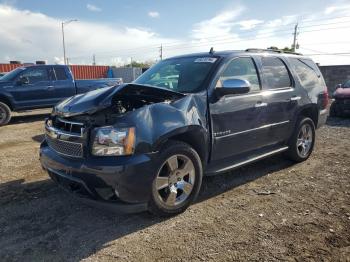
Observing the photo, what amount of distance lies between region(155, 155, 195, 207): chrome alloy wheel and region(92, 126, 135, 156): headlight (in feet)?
1.61

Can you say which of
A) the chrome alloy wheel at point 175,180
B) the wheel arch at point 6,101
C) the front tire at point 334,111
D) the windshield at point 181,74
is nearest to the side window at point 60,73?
the wheel arch at point 6,101

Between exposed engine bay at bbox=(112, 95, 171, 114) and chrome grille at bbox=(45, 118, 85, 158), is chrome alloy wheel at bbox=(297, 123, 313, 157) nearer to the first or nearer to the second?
exposed engine bay at bbox=(112, 95, 171, 114)

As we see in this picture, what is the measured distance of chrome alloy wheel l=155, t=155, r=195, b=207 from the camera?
368cm

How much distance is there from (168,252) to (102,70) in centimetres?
3574

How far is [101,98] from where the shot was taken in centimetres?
360

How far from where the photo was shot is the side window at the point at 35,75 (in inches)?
440

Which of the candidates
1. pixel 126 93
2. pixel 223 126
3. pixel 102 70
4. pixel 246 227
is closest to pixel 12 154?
pixel 126 93

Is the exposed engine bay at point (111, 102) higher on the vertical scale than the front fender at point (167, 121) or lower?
higher

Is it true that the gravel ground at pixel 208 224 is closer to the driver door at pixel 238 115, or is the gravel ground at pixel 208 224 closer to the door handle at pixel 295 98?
the driver door at pixel 238 115

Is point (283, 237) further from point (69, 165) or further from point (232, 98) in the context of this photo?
point (69, 165)

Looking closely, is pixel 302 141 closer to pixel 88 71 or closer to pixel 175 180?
pixel 175 180

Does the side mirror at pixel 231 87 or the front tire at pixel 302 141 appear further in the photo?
the front tire at pixel 302 141

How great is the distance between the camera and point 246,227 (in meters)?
3.62

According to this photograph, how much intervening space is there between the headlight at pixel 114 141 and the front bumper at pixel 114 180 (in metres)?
0.06
